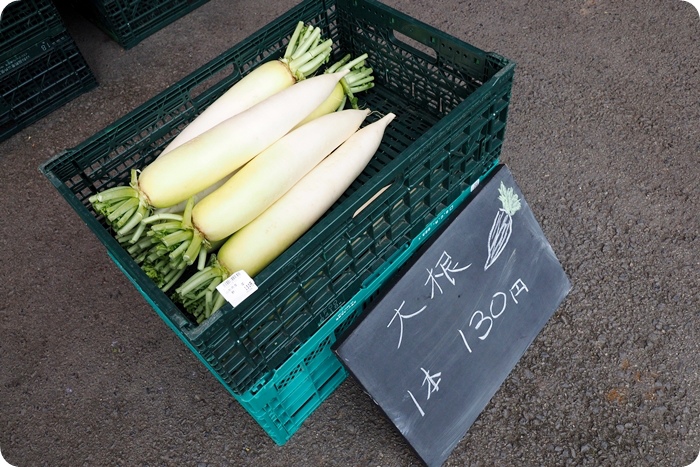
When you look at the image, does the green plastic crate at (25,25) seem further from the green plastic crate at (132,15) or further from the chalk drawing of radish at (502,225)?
the chalk drawing of radish at (502,225)

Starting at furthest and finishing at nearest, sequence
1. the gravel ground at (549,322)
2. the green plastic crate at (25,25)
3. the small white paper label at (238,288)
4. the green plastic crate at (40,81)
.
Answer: the green plastic crate at (40,81) < the green plastic crate at (25,25) < the gravel ground at (549,322) < the small white paper label at (238,288)

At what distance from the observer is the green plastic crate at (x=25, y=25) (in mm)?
2602

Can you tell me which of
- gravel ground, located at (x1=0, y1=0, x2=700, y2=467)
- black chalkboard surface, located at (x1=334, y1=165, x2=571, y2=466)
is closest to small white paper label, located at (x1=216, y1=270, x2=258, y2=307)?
black chalkboard surface, located at (x1=334, y1=165, x2=571, y2=466)

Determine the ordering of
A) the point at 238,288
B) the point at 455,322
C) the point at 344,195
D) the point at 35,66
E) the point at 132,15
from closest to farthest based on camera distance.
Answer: the point at 238,288 < the point at 455,322 < the point at 344,195 < the point at 35,66 < the point at 132,15

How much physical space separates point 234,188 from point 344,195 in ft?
1.46

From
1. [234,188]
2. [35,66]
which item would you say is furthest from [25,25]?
[234,188]

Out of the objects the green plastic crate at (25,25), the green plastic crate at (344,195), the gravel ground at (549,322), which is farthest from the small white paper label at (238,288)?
the green plastic crate at (25,25)

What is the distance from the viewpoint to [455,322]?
162cm

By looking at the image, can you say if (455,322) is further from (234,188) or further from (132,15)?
(132,15)

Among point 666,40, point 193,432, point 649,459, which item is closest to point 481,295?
point 649,459

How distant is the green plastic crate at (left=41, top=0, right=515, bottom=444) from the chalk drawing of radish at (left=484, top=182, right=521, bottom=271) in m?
0.12

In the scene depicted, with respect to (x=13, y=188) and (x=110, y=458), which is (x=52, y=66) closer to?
(x=13, y=188)

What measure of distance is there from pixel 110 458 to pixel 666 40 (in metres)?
3.33

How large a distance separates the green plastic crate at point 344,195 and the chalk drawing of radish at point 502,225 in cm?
12
